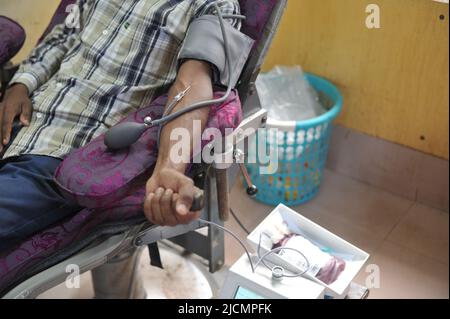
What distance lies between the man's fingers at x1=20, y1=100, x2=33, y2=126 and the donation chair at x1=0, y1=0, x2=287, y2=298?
282 mm

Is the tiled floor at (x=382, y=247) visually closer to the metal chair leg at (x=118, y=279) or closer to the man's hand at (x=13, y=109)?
the metal chair leg at (x=118, y=279)

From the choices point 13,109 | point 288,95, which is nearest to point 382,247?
point 288,95

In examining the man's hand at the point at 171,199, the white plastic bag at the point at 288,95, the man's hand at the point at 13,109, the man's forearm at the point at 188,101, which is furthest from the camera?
the white plastic bag at the point at 288,95

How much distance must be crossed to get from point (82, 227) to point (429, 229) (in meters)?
1.07

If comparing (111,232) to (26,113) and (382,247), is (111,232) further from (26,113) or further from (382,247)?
(382,247)

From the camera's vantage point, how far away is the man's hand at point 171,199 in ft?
2.38

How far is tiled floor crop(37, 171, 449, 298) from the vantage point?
4.42 ft

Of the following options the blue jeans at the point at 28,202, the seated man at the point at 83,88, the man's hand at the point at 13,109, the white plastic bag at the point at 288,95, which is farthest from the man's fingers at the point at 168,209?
the white plastic bag at the point at 288,95

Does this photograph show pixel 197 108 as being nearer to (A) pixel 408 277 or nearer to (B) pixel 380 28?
(B) pixel 380 28

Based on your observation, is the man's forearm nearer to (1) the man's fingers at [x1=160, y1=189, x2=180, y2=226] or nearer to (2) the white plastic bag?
(1) the man's fingers at [x1=160, y1=189, x2=180, y2=226]

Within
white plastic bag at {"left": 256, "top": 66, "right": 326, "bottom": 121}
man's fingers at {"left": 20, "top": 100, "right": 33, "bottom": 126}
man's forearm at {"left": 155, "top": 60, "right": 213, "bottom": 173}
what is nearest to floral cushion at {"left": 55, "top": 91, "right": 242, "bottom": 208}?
man's forearm at {"left": 155, "top": 60, "right": 213, "bottom": 173}

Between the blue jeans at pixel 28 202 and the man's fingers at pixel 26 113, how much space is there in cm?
15
